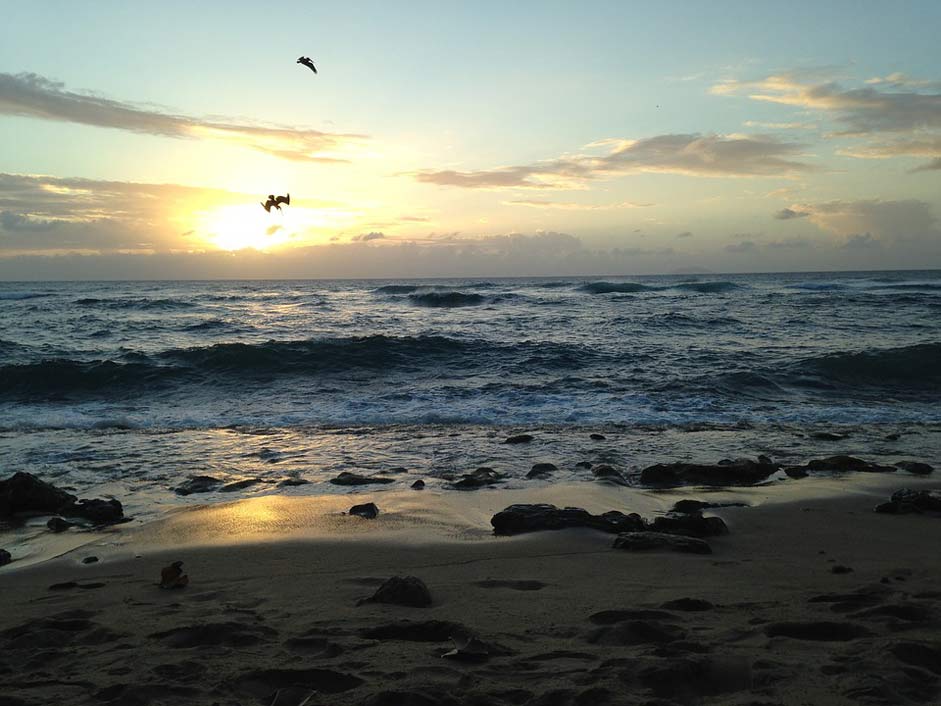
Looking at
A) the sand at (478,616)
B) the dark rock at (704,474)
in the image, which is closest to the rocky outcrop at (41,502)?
the sand at (478,616)

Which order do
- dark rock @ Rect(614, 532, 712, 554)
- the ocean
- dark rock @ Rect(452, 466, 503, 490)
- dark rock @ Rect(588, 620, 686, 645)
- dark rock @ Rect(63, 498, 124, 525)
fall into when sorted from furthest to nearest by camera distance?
the ocean → dark rock @ Rect(452, 466, 503, 490) → dark rock @ Rect(63, 498, 124, 525) → dark rock @ Rect(614, 532, 712, 554) → dark rock @ Rect(588, 620, 686, 645)

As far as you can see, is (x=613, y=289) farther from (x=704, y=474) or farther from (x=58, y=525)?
(x=58, y=525)

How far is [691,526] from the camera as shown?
5578 mm

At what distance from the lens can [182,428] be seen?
37.9 feet

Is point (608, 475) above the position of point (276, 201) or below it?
below

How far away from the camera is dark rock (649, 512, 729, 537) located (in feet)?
18.2

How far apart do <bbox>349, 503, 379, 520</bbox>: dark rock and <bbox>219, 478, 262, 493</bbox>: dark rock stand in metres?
1.80

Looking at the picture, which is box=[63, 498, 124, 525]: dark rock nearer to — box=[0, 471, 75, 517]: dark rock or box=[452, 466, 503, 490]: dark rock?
box=[0, 471, 75, 517]: dark rock

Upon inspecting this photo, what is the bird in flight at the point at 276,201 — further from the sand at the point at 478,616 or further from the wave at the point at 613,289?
the wave at the point at 613,289

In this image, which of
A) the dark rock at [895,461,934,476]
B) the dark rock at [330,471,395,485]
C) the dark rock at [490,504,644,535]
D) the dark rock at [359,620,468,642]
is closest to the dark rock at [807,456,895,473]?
the dark rock at [895,461,934,476]

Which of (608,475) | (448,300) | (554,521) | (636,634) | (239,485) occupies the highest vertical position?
(448,300)

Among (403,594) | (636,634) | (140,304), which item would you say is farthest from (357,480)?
(140,304)

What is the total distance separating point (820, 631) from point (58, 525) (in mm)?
6131

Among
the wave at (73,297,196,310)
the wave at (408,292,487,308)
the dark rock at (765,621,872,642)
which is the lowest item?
the dark rock at (765,621,872,642)
